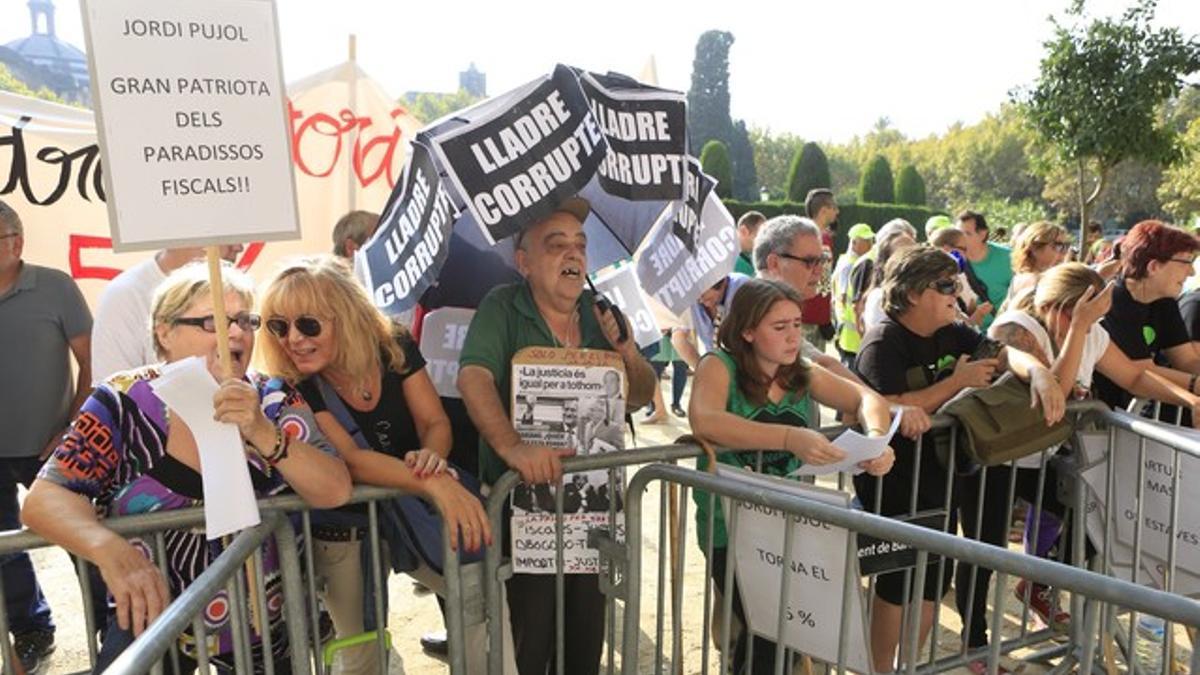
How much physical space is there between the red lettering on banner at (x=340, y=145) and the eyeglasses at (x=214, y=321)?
288cm

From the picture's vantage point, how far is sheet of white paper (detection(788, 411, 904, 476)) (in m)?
2.58

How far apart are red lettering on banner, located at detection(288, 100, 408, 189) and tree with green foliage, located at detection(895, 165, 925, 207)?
36514 mm

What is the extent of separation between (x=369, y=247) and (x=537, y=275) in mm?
668

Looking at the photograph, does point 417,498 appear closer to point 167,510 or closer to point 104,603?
point 167,510

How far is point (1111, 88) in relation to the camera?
45.3 ft

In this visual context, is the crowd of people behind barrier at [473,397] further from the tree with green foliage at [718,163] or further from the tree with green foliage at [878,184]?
the tree with green foliage at [878,184]

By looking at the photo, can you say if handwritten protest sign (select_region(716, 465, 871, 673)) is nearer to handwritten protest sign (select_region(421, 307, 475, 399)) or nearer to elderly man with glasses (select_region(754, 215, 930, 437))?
handwritten protest sign (select_region(421, 307, 475, 399))

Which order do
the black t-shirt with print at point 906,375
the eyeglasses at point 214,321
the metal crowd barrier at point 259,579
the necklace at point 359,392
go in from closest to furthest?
the metal crowd barrier at point 259,579, the eyeglasses at point 214,321, the necklace at point 359,392, the black t-shirt with print at point 906,375

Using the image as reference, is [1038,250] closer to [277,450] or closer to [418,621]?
[418,621]

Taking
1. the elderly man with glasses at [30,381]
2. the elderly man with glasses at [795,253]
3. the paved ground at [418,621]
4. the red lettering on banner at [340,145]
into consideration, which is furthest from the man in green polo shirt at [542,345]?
the red lettering on banner at [340,145]

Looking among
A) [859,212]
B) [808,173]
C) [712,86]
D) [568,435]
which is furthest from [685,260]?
[712,86]

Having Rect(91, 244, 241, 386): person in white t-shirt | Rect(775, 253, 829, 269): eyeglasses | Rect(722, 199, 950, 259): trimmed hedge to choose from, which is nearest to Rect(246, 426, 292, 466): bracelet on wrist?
Rect(91, 244, 241, 386): person in white t-shirt

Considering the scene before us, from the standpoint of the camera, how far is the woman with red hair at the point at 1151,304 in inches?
153

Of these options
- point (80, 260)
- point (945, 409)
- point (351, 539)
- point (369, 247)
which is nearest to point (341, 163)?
point (80, 260)
